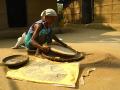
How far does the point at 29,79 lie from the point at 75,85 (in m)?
0.72

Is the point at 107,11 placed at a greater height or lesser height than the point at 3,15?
lesser

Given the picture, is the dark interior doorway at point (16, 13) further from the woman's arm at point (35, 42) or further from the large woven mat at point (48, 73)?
the large woven mat at point (48, 73)

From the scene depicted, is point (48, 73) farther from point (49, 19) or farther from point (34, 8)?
point (34, 8)

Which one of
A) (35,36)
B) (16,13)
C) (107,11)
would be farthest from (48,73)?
(107,11)

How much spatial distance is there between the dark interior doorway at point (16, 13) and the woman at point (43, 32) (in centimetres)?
563

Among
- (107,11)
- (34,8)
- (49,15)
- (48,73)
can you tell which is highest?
(49,15)

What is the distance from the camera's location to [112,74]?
416 centimetres

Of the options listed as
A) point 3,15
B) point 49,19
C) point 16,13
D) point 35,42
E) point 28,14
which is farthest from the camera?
point 16,13

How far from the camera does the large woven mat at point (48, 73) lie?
3889 millimetres

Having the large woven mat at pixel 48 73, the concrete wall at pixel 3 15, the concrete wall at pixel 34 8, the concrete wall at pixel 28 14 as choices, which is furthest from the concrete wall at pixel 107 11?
the large woven mat at pixel 48 73

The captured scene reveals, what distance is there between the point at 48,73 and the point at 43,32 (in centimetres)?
111

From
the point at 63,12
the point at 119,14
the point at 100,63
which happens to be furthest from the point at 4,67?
the point at 63,12

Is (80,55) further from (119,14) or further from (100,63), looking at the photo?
(119,14)

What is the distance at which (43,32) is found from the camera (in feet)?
16.3
